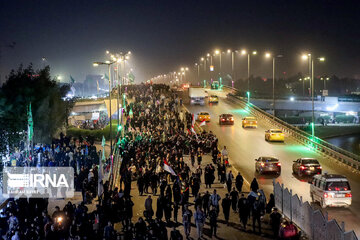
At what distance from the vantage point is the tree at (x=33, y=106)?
1417 inches

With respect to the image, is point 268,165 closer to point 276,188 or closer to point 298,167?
point 298,167

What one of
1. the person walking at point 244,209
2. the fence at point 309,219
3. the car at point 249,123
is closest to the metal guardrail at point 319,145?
the car at point 249,123

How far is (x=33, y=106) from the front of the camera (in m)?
43.9

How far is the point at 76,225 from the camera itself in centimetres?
1426

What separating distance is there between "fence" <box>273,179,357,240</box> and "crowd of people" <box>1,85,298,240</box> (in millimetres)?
732

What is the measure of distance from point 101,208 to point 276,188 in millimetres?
7164

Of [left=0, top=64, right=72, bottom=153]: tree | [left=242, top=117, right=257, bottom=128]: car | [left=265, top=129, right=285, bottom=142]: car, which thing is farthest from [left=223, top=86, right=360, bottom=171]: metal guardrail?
[left=0, top=64, right=72, bottom=153]: tree

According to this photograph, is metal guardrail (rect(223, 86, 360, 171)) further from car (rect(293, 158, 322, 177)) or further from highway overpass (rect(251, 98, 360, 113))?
highway overpass (rect(251, 98, 360, 113))

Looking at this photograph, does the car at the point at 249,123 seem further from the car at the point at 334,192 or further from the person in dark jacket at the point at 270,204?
the person in dark jacket at the point at 270,204

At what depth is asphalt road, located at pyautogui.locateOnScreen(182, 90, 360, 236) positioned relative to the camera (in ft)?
56.3

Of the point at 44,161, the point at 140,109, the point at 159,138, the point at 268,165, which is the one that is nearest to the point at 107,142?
the point at 140,109

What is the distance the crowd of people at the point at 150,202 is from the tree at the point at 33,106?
9.32 m

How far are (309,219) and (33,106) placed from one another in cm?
3658

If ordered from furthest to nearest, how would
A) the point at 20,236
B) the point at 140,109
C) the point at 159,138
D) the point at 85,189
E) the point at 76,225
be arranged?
the point at 140,109 → the point at 159,138 → the point at 85,189 → the point at 76,225 → the point at 20,236
